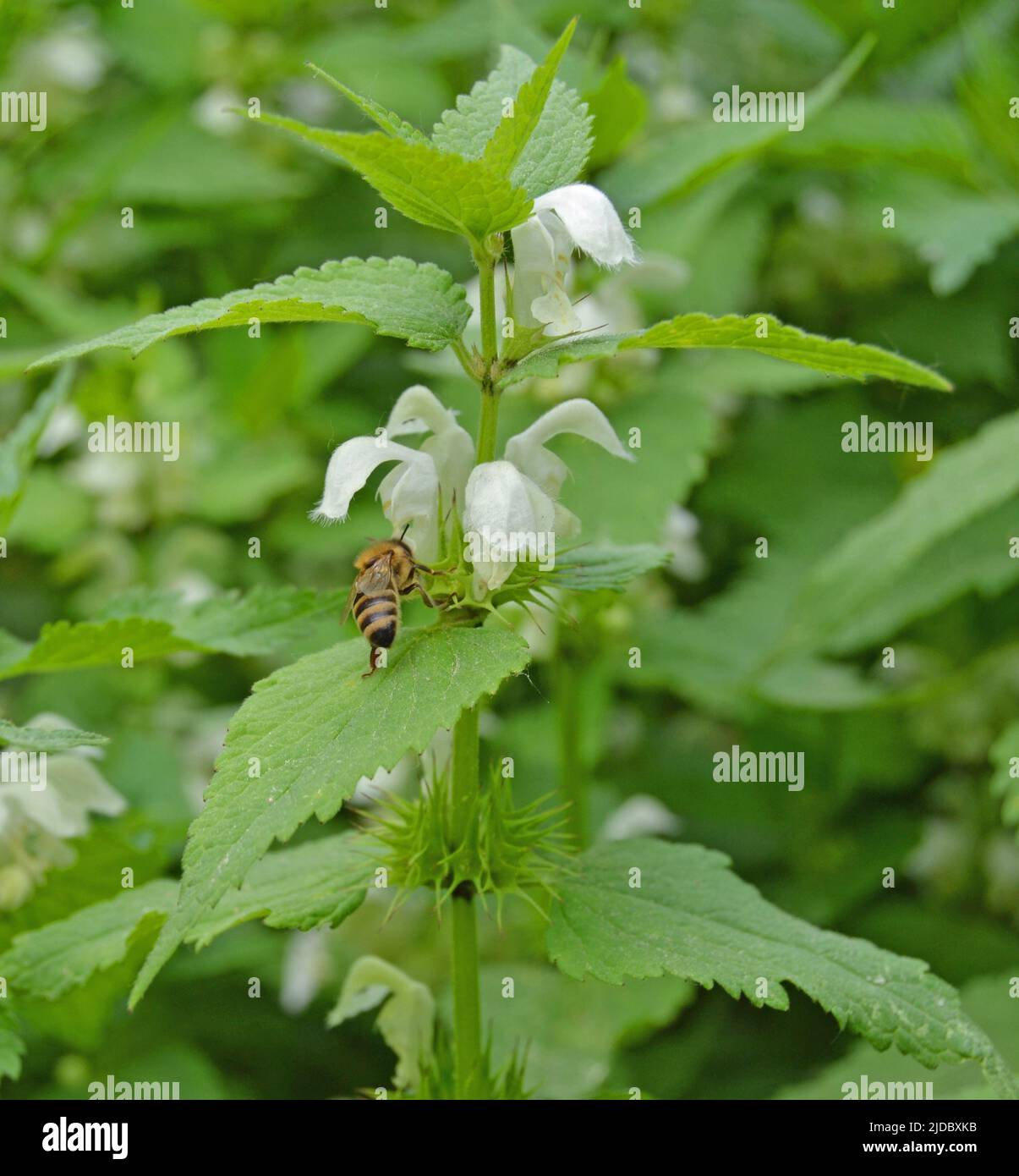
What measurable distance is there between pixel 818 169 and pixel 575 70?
107 centimetres

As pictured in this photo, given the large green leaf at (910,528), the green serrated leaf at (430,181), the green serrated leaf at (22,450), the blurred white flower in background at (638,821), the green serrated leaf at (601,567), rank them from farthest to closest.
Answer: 1. the blurred white flower in background at (638,821)
2. the large green leaf at (910,528)
3. the green serrated leaf at (22,450)
4. the green serrated leaf at (601,567)
5. the green serrated leaf at (430,181)

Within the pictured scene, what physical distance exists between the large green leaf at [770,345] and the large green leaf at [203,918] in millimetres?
360

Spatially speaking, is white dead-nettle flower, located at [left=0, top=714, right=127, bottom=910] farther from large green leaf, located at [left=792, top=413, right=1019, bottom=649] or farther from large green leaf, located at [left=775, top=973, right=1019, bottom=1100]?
large green leaf, located at [left=792, top=413, right=1019, bottom=649]

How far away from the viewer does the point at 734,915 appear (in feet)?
3.01

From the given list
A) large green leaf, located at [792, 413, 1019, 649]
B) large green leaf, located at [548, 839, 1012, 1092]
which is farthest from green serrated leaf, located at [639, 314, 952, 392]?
large green leaf, located at [792, 413, 1019, 649]

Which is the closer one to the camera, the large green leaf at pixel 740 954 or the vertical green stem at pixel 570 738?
the large green leaf at pixel 740 954

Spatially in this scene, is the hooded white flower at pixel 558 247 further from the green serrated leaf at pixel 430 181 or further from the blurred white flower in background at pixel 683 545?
the blurred white flower in background at pixel 683 545

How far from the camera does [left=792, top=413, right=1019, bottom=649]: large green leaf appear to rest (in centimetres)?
146

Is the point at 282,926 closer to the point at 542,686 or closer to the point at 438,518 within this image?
the point at 438,518

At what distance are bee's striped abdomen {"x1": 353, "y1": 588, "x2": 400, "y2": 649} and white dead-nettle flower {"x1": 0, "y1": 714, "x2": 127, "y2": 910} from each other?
0.39m

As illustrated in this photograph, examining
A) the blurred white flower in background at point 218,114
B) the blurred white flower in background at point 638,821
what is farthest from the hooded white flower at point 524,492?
the blurred white flower in background at point 218,114

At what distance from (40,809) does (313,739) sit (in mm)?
420

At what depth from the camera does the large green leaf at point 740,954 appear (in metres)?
0.83
